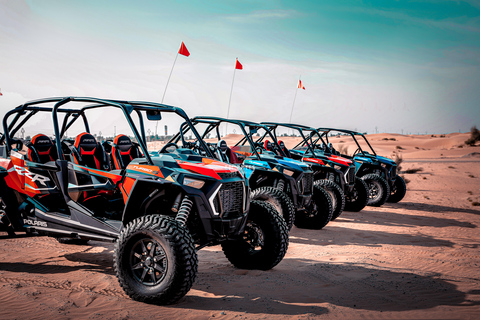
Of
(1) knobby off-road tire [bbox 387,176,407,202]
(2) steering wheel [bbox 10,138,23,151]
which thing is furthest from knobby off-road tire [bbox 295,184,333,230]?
(1) knobby off-road tire [bbox 387,176,407,202]

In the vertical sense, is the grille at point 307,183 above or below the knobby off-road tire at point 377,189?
above

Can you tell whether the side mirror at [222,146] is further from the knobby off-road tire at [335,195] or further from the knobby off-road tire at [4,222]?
the knobby off-road tire at [4,222]

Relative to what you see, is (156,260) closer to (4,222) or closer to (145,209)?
(145,209)

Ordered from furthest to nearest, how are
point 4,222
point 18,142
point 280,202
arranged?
1. point 280,202
2. point 18,142
3. point 4,222

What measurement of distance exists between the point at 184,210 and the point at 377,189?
943cm

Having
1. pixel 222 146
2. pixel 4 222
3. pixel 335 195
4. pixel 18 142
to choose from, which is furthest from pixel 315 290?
pixel 335 195

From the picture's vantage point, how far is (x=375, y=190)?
1252cm

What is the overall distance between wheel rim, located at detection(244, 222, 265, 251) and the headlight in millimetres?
1207

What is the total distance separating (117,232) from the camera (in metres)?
4.52

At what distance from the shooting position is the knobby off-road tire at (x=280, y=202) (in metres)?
7.31

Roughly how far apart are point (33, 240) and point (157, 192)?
385 cm

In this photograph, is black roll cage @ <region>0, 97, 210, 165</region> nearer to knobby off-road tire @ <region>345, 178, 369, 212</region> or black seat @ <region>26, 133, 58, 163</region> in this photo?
black seat @ <region>26, 133, 58, 163</region>

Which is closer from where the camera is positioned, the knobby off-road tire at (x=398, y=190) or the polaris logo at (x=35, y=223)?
the polaris logo at (x=35, y=223)

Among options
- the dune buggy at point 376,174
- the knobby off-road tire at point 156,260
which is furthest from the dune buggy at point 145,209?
the dune buggy at point 376,174
